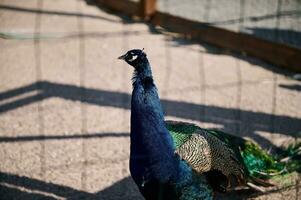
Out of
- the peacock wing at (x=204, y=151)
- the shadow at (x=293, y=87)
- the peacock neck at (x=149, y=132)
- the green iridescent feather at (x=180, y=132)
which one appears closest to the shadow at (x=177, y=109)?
the shadow at (x=293, y=87)

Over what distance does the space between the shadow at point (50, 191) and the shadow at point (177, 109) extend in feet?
1.80

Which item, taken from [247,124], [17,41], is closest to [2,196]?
[247,124]

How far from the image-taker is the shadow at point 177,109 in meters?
3.30

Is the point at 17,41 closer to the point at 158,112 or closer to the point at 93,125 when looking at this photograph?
the point at 93,125

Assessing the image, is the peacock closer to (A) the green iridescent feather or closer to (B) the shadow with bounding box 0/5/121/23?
(A) the green iridescent feather

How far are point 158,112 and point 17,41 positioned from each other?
133 inches

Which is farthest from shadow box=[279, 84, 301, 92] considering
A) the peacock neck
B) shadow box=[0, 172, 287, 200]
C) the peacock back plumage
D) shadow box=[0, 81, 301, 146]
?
the peacock neck

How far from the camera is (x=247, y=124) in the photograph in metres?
3.38

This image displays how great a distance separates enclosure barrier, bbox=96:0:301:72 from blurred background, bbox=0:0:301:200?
0.01 metres

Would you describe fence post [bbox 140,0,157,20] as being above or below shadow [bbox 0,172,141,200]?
above

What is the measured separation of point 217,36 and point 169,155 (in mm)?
2938

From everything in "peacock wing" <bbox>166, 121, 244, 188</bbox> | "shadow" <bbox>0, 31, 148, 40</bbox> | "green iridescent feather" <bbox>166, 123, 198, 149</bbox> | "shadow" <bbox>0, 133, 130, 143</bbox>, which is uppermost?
"shadow" <bbox>0, 31, 148, 40</bbox>

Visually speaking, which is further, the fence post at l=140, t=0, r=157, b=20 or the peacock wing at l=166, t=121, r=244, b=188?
the fence post at l=140, t=0, r=157, b=20

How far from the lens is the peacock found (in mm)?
1962
